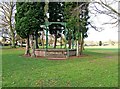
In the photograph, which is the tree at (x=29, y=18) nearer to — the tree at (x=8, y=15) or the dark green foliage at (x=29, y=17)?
the dark green foliage at (x=29, y=17)

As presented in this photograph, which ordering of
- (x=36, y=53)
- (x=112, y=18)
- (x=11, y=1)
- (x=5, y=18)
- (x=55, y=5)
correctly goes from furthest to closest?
(x=5, y=18)
(x=11, y=1)
(x=55, y=5)
(x=36, y=53)
(x=112, y=18)

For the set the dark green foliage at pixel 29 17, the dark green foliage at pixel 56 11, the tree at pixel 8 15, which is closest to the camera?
the dark green foliage at pixel 29 17

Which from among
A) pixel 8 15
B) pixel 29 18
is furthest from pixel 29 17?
pixel 8 15

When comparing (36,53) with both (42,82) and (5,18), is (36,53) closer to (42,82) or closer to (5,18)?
(42,82)

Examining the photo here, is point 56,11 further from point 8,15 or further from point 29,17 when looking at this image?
point 8,15

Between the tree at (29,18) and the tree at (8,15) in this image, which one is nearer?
the tree at (29,18)

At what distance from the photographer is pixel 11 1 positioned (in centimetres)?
4397

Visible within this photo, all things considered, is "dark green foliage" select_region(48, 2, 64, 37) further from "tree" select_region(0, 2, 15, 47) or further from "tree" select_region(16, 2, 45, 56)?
"tree" select_region(0, 2, 15, 47)

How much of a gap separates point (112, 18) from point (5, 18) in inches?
1505

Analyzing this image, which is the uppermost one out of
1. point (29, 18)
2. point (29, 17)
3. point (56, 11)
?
point (56, 11)

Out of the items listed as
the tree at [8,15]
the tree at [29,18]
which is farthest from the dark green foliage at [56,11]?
the tree at [8,15]

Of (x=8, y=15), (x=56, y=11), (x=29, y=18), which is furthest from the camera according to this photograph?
(x=8, y=15)

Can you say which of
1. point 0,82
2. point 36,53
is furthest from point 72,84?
point 36,53

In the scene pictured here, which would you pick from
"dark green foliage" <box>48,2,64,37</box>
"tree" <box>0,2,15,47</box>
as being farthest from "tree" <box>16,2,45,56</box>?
"tree" <box>0,2,15,47</box>
